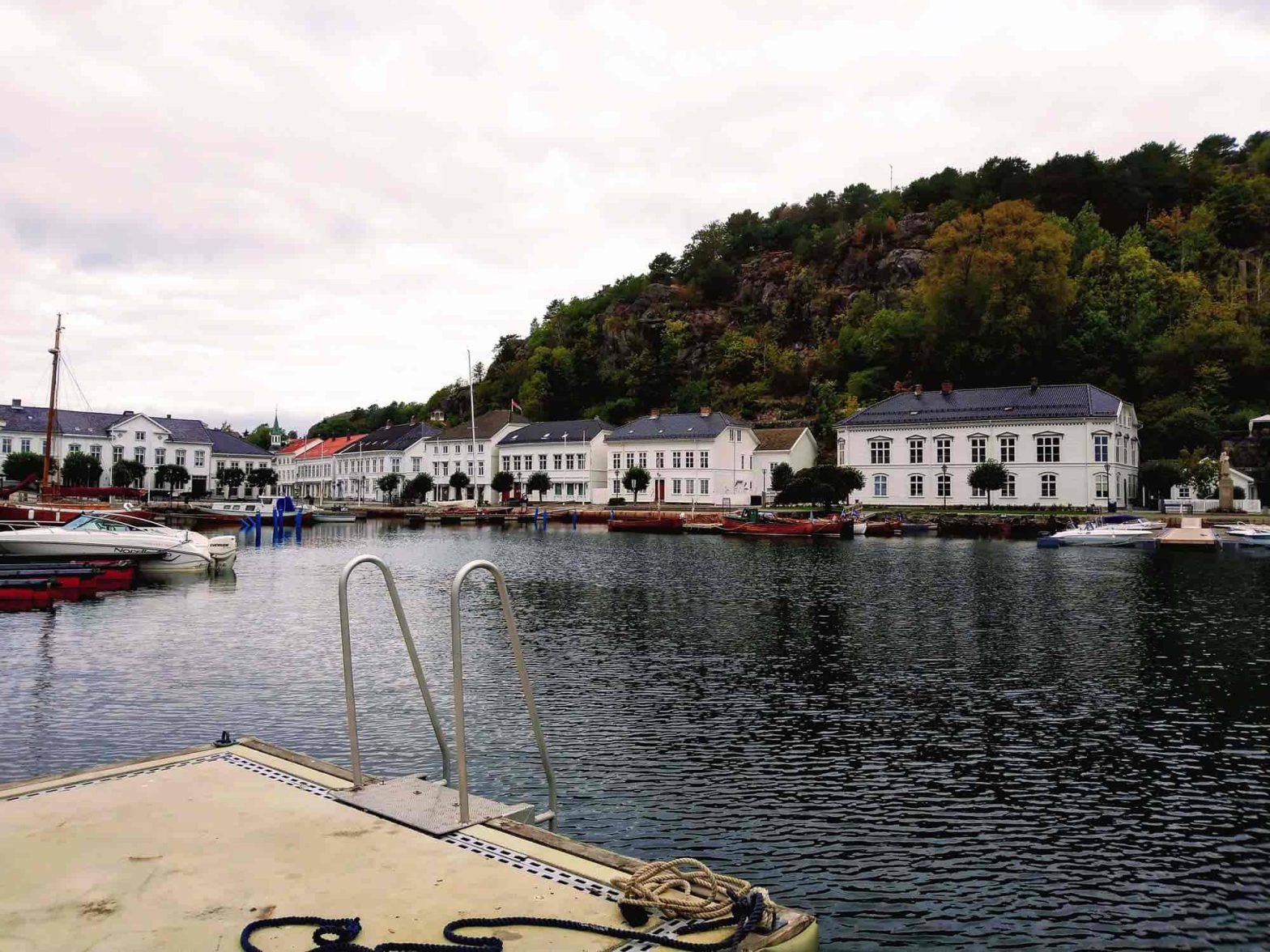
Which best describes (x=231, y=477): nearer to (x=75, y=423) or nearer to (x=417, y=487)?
(x=75, y=423)

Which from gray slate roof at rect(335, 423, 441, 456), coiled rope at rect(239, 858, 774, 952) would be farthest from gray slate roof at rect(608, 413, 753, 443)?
coiled rope at rect(239, 858, 774, 952)

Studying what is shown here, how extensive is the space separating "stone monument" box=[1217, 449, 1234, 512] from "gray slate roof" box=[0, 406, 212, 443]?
369 feet

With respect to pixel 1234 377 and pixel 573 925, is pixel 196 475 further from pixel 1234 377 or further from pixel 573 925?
pixel 573 925

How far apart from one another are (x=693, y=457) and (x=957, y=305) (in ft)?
110

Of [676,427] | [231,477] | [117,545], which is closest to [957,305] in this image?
[676,427]

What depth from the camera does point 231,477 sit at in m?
120

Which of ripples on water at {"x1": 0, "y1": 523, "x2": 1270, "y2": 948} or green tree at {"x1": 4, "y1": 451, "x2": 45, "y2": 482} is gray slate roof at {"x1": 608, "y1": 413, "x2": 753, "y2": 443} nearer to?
ripples on water at {"x1": 0, "y1": 523, "x2": 1270, "y2": 948}

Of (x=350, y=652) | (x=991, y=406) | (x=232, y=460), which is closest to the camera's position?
(x=350, y=652)

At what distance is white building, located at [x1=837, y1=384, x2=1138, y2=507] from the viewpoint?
73625mm

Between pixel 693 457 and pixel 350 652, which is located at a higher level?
pixel 693 457

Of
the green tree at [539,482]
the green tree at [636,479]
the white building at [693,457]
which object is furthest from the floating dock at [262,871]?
the green tree at [539,482]

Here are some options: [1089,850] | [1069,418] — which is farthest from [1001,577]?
[1069,418]

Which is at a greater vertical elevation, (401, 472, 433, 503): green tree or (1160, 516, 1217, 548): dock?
(401, 472, 433, 503): green tree

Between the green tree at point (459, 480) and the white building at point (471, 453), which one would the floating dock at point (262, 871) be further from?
the white building at point (471, 453)
